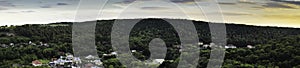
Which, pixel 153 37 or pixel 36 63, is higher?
pixel 36 63

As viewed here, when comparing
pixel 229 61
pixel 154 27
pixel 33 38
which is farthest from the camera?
pixel 154 27

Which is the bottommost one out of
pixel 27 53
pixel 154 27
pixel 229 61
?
pixel 154 27

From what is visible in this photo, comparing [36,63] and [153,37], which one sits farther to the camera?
[153,37]

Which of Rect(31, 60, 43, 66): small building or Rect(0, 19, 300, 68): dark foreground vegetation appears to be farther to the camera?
Rect(31, 60, 43, 66): small building

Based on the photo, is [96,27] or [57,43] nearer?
[57,43]

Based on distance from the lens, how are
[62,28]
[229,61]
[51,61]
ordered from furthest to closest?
[62,28] → [51,61] → [229,61]

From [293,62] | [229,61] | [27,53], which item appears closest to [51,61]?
[27,53]

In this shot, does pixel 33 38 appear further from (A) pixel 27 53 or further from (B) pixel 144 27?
(B) pixel 144 27

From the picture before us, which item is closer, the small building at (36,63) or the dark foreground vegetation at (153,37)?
the dark foreground vegetation at (153,37)
